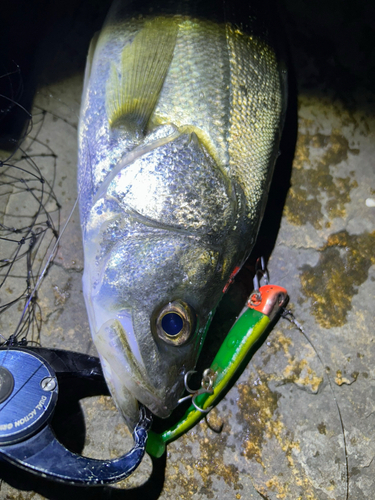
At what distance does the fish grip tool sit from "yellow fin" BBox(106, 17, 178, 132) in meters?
1.11

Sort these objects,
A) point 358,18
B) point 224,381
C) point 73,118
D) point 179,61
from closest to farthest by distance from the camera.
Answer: point 179,61 → point 224,381 → point 73,118 → point 358,18

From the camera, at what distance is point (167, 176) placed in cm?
153

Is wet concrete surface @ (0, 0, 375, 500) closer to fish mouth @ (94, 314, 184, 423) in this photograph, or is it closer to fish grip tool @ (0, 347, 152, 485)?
fish grip tool @ (0, 347, 152, 485)

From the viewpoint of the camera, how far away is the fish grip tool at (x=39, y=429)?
4.50ft

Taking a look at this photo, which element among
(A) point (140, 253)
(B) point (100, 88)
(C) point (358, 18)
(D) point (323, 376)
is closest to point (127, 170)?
(A) point (140, 253)

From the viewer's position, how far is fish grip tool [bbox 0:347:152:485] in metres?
1.37

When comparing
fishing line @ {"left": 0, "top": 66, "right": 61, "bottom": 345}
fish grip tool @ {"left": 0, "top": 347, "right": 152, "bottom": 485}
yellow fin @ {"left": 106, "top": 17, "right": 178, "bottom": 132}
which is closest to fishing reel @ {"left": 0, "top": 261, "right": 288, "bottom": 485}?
fish grip tool @ {"left": 0, "top": 347, "right": 152, "bottom": 485}

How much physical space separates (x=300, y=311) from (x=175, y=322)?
918 mm

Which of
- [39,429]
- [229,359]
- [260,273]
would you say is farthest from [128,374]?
[260,273]

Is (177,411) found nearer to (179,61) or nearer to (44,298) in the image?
(44,298)

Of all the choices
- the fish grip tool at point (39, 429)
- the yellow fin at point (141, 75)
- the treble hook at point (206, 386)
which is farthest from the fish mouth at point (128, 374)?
the yellow fin at point (141, 75)

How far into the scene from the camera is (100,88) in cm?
177

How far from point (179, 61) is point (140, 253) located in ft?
2.97

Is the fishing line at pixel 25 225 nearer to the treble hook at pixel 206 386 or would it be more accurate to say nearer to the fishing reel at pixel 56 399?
the fishing reel at pixel 56 399
